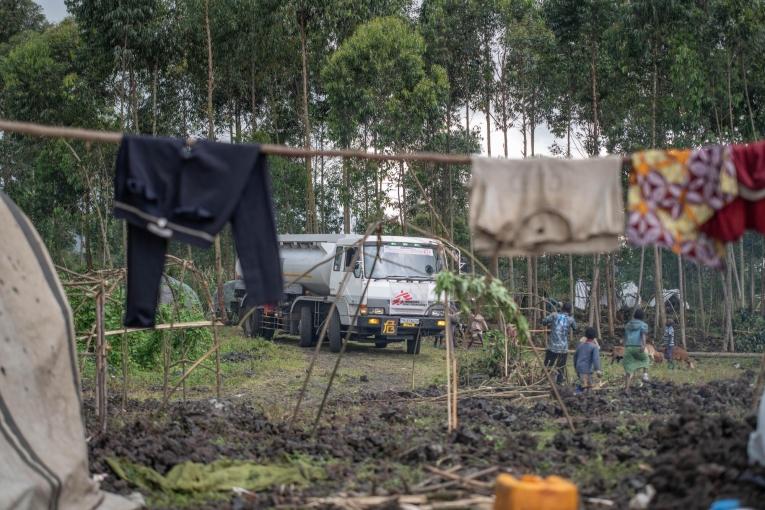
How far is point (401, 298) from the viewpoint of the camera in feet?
65.5

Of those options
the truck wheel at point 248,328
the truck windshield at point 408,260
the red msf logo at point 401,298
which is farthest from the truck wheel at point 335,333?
the truck wheel at point 248,328

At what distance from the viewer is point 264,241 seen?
666 cm

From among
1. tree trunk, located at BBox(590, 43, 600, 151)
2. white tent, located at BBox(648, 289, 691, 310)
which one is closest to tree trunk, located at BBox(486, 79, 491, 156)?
tree trunk, located at BBox(590, 43, 600, 151)

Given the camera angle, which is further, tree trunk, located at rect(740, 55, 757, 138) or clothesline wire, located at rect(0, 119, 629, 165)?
tree trunk, located at rect(740, 55, 757, 138)

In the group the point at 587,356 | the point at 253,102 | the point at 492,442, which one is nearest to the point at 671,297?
the point at 253,102

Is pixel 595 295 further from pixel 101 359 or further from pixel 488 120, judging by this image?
pixel 101 359

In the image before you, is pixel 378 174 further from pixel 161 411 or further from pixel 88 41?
pixel 161 411

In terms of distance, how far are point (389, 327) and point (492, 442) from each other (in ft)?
36.9

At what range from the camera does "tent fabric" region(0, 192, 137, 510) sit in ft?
20.7

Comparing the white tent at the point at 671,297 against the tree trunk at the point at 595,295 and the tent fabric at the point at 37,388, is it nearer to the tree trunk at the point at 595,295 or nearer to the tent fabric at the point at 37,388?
the tree trunk at the point at 595,295

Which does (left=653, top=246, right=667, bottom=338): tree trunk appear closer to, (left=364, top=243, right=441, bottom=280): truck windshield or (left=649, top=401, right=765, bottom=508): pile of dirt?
(left=364, top=243, right=441, bottom=280): truck windshield

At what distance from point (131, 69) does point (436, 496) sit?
23615 millimetres

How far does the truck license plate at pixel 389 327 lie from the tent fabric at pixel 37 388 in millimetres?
13036

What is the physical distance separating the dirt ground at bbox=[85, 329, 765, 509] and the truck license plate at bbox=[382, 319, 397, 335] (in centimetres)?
462
